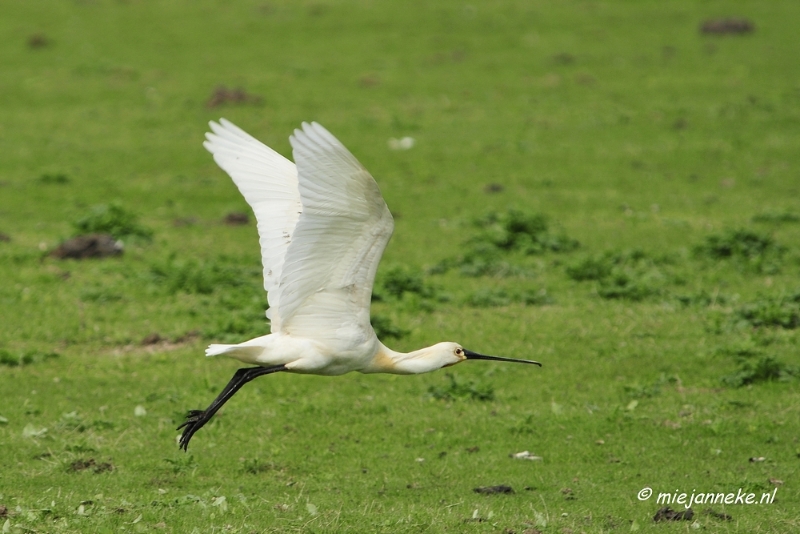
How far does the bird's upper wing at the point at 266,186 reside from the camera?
796 cm

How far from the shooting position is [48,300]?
1244 centimetres

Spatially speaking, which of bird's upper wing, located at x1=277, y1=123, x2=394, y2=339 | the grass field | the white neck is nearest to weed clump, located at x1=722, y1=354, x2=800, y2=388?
the grass field

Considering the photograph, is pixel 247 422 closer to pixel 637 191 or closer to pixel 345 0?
pixel 637 191

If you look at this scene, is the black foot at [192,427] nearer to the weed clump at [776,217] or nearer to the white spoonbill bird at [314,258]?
the white spoonbill bird at [314,258]

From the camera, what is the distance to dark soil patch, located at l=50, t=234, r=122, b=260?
14102 mm

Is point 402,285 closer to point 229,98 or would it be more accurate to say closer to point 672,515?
point 672,515

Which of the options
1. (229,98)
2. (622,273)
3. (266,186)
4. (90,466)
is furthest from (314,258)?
(229,98)

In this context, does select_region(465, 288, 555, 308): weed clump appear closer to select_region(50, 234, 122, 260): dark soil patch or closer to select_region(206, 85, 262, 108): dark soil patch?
select_region(50, 234, 122, 260): dark soil patch

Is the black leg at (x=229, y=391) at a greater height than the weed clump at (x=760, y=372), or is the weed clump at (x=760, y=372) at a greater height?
the black leg at (x=229, y=391)

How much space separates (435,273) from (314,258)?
23.5ft

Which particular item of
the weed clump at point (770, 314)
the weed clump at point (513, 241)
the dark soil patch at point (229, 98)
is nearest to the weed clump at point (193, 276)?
the weed clump at point (513, 241)

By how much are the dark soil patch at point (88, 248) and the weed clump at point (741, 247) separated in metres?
7.49

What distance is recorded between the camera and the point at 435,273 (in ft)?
45.9

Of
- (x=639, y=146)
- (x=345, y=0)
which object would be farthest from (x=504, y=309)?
(x=345, y=0)
